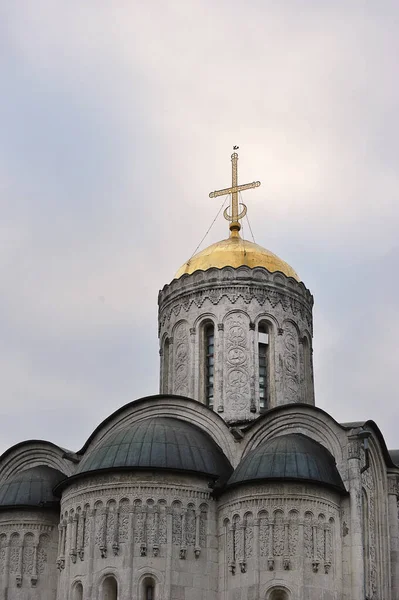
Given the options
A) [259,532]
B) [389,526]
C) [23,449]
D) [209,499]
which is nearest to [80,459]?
[23,449]

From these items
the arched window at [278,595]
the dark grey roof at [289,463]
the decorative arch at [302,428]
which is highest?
the decorative arch at [302,428]

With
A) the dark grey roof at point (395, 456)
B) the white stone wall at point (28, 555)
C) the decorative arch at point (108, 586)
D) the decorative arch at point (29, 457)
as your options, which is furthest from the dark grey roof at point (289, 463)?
the decorative arch at point (29, 457)

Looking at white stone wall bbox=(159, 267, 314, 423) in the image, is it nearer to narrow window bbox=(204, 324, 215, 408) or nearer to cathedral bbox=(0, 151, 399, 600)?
cathedral bbox=(0, 151, 399, 600)

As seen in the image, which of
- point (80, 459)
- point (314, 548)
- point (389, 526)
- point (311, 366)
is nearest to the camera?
point (314, 548)

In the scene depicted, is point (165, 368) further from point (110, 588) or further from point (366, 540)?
point (366, 540)

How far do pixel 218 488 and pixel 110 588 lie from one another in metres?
2.96

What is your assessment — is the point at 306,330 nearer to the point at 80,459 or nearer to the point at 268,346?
the point at 268,346

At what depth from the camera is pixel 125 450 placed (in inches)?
832

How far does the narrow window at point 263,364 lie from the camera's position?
2464 centimetres

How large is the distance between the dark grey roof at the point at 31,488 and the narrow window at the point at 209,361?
4005 mm

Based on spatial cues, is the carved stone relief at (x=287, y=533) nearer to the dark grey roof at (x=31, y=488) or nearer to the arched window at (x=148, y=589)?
the arched window at (x=148, y=589)

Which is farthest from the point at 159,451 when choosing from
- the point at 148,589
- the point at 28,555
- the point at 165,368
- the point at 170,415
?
the point at 165,368

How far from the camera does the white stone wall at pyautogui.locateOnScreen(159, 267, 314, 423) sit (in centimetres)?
2452

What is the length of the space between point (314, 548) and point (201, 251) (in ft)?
32.2
